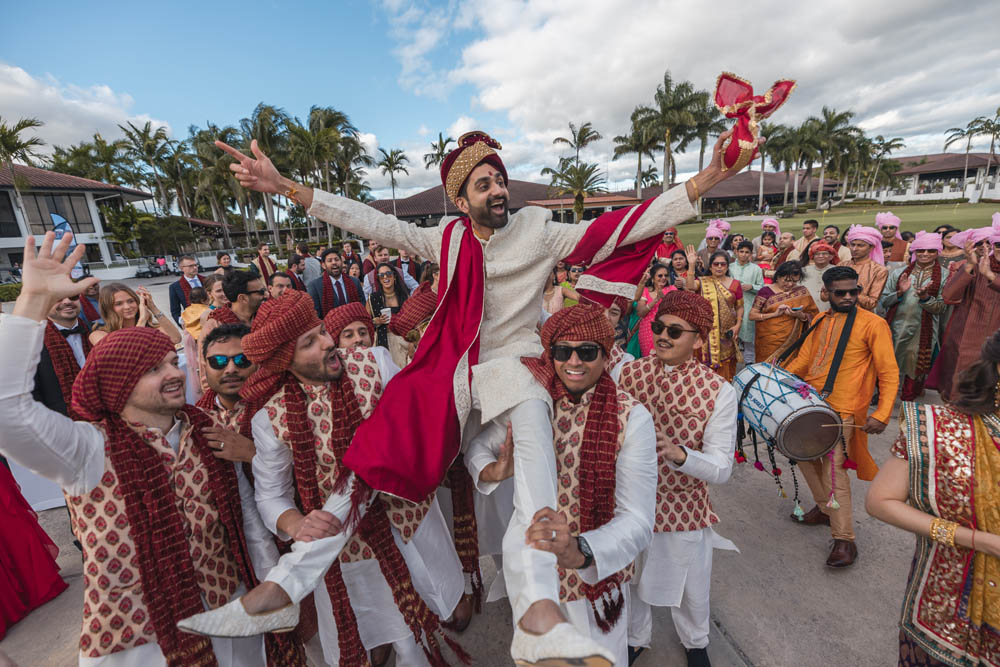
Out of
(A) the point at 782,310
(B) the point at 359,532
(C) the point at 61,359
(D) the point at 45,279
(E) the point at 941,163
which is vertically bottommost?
(B) the point at 359,532

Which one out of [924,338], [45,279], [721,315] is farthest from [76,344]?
[924,338]

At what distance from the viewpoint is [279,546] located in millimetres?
2318

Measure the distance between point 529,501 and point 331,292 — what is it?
6.15 meters

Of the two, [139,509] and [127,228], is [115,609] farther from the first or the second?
[127,228]

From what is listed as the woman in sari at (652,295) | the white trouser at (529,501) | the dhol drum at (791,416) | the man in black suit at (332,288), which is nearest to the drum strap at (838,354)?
the dhol drum at (791,416)

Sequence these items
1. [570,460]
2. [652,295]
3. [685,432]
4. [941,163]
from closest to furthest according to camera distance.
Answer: [570,460], [685,432], [652,295], [941,163]

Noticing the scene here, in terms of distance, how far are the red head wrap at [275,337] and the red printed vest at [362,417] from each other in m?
0.08

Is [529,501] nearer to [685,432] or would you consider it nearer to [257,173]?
[685,432]

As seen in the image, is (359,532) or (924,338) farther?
(924,338)

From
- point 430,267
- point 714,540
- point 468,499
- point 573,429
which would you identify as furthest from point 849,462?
point 430,267

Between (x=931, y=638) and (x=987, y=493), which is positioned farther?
(x=931, y=638)

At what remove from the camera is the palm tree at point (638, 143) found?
38906 mm

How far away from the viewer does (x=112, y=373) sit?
1.67 m

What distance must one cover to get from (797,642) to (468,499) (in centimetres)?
202
